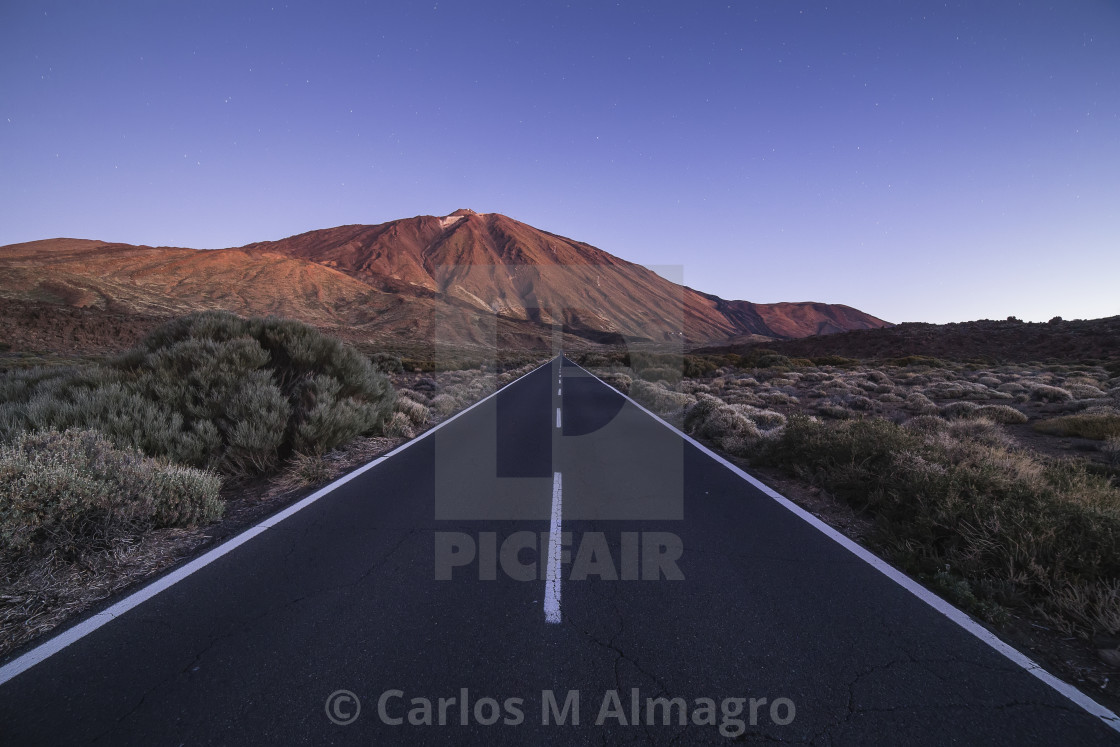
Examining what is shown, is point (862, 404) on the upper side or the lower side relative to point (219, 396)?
lower

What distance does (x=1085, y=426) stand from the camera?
9.12m

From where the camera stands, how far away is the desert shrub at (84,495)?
11.9ft

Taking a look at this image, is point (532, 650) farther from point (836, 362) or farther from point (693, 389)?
point (836, 362)

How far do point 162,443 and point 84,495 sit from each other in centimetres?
224

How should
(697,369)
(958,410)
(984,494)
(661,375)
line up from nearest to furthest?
(984,494)
(958,410)
(661,375)
(697,369)

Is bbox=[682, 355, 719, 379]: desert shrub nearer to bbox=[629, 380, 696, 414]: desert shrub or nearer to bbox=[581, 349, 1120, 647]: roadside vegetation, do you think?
bbox=[629, 380, 696, 414]: desert shrub

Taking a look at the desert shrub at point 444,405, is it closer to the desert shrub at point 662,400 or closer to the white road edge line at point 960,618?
the desert shrub at point 662,400

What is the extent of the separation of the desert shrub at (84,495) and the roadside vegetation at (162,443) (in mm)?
12

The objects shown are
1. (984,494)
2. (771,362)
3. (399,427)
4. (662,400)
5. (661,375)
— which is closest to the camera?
(984,494)

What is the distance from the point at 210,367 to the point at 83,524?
4195 mm

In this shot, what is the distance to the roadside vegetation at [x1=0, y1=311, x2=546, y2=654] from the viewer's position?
140 inches

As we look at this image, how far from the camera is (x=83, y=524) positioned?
393 cm

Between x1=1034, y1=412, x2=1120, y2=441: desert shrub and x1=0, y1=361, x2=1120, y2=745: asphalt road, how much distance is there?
9059mm

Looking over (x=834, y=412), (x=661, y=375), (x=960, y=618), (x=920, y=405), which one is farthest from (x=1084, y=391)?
(x=960, y=618)
